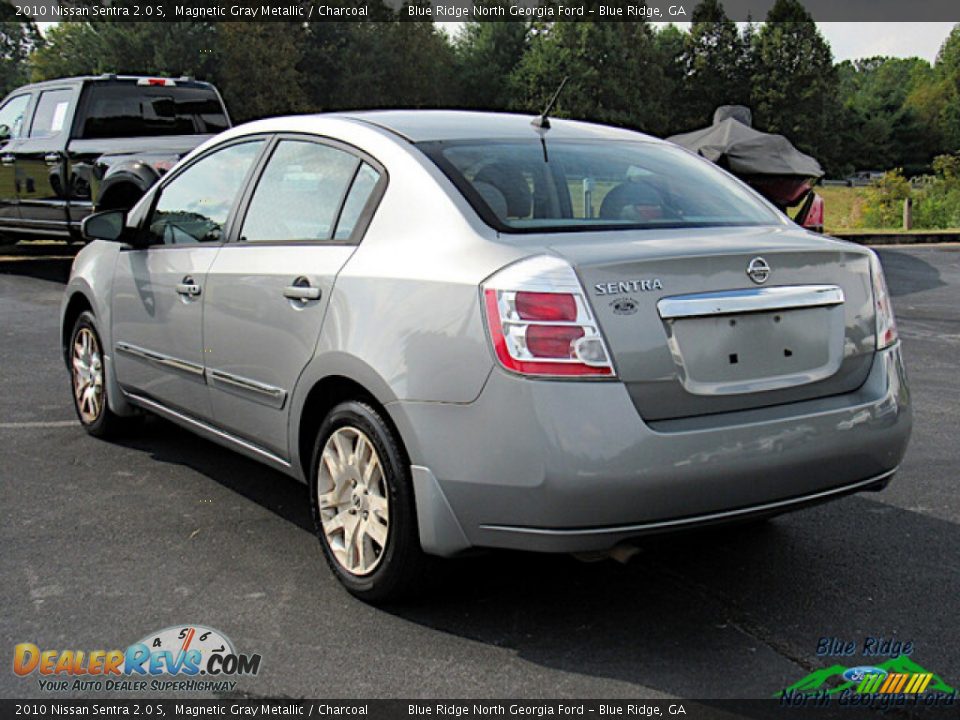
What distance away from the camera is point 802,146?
79.4m

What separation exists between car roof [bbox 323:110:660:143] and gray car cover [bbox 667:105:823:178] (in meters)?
10.2

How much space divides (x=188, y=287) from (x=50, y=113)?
825cm

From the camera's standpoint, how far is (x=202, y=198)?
4.79m

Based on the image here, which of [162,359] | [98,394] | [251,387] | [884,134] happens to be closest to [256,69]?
[98,394]

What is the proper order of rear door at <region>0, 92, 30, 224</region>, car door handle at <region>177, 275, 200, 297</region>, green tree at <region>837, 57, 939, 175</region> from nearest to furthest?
car door handle at <region>177, 275, 200, 297</region> → rear door at <region>0, 92, 30, 224</region> → green tree at <region>837, 57, 939, 175</region>

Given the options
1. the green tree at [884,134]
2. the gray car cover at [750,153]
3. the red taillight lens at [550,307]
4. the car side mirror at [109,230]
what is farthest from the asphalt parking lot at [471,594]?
the green tree at [884,134]

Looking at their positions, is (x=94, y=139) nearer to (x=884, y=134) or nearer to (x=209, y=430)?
(x=209, y=430)

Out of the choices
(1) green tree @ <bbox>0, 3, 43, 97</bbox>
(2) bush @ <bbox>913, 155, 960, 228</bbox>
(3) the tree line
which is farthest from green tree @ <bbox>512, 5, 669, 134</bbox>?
(2) bush @ <bbox>913, 155, 960, 228</bbox>

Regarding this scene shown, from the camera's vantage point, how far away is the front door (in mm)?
4551

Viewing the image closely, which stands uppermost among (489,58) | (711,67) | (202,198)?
(489,58)

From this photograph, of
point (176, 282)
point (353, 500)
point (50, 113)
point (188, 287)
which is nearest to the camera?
point (353, 500)

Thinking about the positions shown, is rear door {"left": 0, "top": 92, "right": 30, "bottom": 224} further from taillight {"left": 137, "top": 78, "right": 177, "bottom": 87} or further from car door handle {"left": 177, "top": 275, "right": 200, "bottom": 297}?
car door handle {"left": 177, "top": 275, "right": 200, "bottom": 297}

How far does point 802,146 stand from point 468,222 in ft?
265

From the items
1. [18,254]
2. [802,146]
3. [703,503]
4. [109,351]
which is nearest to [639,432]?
[703,503]
